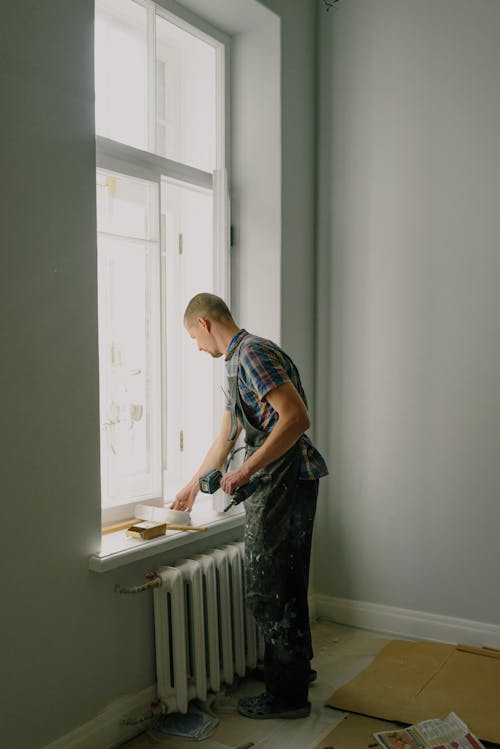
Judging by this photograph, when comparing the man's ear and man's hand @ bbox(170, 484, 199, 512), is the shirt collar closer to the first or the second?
the man's ear

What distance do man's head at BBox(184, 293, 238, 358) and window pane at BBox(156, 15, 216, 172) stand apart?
2.67 feet

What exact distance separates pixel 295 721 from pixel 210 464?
100 centimetres

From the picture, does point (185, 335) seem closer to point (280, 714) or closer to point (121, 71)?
point (121, 71)

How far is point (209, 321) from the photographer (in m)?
2.58

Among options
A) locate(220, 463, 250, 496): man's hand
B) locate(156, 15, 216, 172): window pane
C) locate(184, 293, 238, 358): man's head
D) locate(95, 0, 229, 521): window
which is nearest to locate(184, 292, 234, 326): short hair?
locate(184, 293, 238, 358): man's head

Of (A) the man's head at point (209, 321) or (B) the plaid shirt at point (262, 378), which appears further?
(A) the man's head at point (209, 321)

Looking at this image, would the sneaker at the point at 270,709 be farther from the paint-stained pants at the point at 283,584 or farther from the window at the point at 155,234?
the window at the point at 155,234

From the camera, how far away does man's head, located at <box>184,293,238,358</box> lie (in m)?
2.58

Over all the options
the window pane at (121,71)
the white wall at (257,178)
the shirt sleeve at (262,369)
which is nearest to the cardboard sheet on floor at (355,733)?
the shirt sleeve at (262,369)

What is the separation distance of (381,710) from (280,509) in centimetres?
84

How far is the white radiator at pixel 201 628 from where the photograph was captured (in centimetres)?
251

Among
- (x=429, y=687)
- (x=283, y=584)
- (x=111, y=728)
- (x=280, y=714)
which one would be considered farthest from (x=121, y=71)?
(x=429, y=687)

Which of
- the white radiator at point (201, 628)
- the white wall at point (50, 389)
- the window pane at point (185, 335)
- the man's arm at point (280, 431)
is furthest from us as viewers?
the window pane at point (185, 335)

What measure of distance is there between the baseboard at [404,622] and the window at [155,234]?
1.03m
